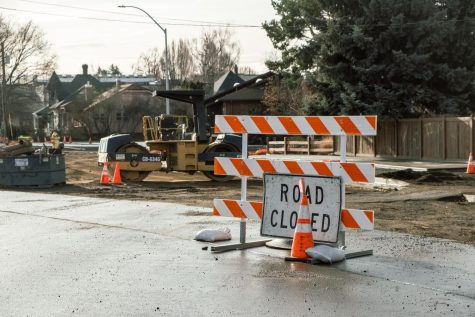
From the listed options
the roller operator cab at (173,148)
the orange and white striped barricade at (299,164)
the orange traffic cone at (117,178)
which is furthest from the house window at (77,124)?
the orange and white striped barricade at (299,164)

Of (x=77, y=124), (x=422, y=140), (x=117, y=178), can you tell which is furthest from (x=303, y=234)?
(x=77, y=124)

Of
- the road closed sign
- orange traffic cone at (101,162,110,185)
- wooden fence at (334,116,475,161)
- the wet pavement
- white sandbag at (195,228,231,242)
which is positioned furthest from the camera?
wooden fence at (334,116,475,161)

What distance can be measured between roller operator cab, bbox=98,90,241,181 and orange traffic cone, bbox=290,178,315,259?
50.9 feet

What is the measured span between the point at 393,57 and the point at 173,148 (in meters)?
16.1

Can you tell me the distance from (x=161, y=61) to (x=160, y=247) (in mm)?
105567

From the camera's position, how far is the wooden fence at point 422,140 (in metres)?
34.7

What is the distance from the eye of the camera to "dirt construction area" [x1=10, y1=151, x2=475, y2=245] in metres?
13.5

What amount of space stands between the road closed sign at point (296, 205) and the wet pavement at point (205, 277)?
0.38 meters

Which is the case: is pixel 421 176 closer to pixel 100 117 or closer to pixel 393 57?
pixel 393 57

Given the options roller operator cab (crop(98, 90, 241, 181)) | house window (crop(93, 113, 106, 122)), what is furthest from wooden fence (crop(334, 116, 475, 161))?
house window (crop(93, 113, 106, 122))

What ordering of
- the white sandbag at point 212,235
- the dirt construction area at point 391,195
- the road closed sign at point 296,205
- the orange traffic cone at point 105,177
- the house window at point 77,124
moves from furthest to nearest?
the house window at point 77,124 < the orange traffic cone at point 105,177 < the dirt construction area at point 391,195 < the white sandbag at point 212,235 < the road closed sign at point 296,205

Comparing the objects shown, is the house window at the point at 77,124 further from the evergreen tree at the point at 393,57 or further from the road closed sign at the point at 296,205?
the road closed sign at the point at 296,205

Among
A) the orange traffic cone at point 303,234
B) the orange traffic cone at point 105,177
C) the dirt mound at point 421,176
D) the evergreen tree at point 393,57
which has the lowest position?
the dirt mound at point 421,176

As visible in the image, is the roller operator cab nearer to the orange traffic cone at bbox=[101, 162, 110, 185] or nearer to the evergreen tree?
the orange traffic cone at bbox=[101, 162, 110, 185]
